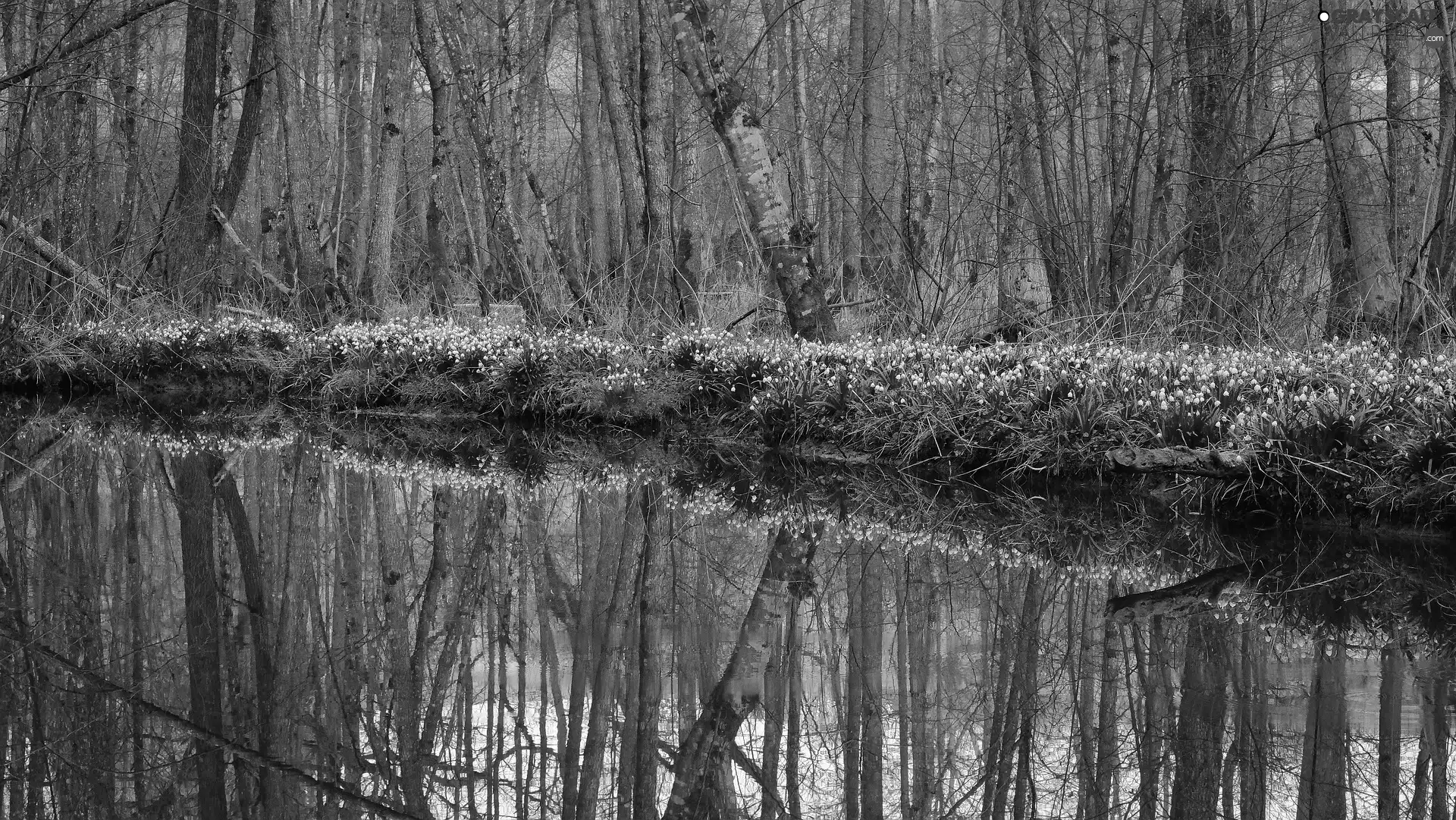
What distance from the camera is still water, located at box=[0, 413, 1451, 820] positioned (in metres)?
2.82

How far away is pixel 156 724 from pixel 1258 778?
8.83 ft

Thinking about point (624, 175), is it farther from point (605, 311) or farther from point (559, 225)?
point (559, 225)

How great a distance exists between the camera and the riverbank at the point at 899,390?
5730 mm

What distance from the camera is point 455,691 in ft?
11.3

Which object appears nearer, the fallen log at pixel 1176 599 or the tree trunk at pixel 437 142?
the fallen log at pixel 1176 599

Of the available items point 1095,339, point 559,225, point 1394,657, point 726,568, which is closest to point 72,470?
point 726,568

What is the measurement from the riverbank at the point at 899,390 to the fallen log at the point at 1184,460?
5 centimetres

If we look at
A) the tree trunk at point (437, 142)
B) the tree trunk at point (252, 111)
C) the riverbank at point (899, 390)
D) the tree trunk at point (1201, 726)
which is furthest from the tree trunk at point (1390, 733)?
A: the tree trunk at point (252, 111)

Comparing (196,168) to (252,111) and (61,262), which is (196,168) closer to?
(252,111)

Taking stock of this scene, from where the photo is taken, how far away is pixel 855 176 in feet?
59.6

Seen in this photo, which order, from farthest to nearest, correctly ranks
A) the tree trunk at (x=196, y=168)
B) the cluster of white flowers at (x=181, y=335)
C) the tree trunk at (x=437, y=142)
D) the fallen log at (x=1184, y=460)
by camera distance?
the tree trunk at (x=196, y=168)
the tree trunk at (x=437, y=142)
the cluster of white flowers at (x=181, y=335)
the fallen log at (x=1184, y=460)

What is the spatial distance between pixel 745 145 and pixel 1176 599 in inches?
216

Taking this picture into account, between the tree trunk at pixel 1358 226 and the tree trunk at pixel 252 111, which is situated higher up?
the tree trunk at pixel 252 111

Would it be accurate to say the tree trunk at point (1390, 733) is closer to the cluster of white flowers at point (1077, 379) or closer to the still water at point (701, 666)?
the still water at point (701, 666)
